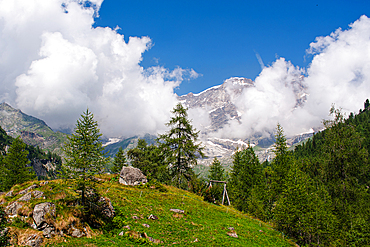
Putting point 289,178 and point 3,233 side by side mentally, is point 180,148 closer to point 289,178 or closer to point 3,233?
point 289,178

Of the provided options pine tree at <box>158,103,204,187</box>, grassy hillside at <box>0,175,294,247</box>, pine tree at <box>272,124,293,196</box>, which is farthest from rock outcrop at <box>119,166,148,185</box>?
pine tree at <box>272,124,293,196</box>

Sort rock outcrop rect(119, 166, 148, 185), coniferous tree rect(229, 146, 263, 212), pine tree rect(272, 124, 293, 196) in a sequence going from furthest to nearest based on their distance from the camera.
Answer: coniferous tree rect(229, 146, 263, 212)
pine tree rect(272, 124, 293, 196)
rock outcrop rect(119, 166, 148, 185)

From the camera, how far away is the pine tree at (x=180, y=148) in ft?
128

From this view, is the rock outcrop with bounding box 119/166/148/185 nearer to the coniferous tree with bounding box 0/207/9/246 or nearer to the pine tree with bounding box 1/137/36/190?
the coniferous tree with bounding box 0/207/9/246

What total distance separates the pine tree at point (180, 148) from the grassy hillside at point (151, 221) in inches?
378

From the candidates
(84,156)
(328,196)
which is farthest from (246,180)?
(84,156)

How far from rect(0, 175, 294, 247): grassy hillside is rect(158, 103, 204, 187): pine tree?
31.5ft

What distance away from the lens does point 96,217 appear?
17.9 meters

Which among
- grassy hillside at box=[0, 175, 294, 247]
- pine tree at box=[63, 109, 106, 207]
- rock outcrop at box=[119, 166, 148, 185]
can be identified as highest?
pine tree at box=[63, 109, 106, 207]

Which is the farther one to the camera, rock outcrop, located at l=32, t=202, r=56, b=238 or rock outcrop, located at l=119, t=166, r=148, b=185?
rock outcrop, located at l=119, t=166, r=148, b=185

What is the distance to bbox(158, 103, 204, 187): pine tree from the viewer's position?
39062 millimetres

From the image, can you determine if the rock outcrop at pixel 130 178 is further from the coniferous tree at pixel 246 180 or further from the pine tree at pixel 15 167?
the pine tree at pixel 15 167

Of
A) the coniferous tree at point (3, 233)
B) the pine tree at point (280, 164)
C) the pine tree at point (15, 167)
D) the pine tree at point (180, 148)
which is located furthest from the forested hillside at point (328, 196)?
the pine tree at point (15, 167)

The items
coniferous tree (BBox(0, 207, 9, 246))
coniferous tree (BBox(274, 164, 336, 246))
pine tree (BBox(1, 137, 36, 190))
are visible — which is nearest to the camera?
coniferous tree (BBox(0, 207, 9, 246))
